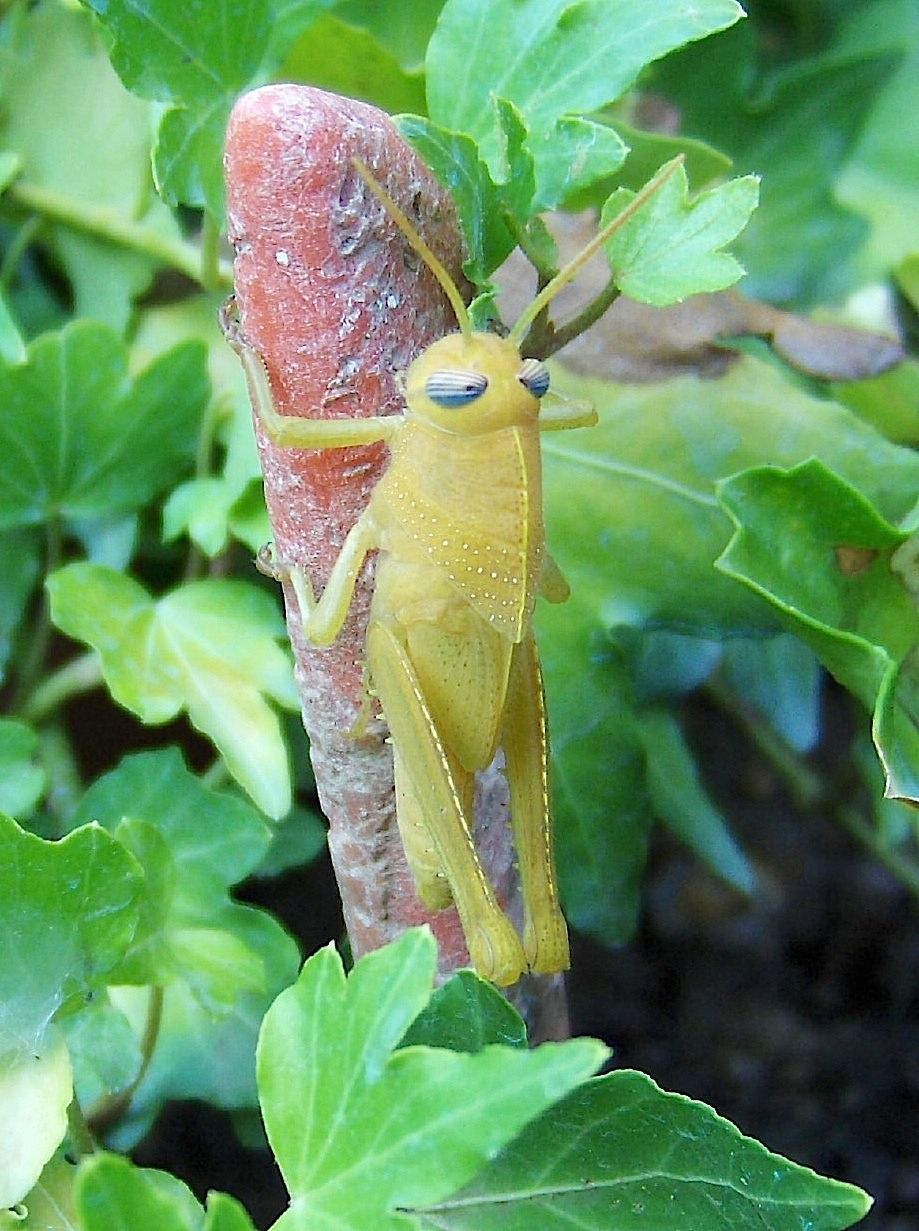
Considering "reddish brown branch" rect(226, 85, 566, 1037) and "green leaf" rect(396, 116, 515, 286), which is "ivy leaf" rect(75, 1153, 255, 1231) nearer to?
"reddish brown branch" rect(226, 85, 566, 1037)

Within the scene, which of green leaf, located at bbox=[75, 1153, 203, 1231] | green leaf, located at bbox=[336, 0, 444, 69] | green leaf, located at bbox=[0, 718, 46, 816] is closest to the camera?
green leaf, located at bbox=[75, 1153, 203, 1231]

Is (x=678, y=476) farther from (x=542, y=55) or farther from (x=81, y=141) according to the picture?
(x=81, y=141)

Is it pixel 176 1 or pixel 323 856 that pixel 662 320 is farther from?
pixel 323 856

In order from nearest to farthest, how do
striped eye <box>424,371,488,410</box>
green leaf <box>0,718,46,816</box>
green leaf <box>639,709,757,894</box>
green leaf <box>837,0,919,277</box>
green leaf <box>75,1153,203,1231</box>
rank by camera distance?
green leaf <box>75,1153,203,1231</box> → striped eye <box>424,371,488,410</box> → green leaf <box>0,718,46,816</box> → green leaf <box>639,709,757,894</box> → green leaf <box>837,0,919,277</box>

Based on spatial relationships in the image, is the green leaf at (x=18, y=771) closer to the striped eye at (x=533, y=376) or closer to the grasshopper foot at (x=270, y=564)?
the grasshopper foot at (x=270, y=564)

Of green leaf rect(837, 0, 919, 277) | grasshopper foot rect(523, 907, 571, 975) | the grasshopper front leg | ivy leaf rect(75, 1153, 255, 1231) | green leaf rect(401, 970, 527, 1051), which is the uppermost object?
the grasshopper front leg

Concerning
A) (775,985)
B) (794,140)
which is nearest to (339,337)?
(794,140)

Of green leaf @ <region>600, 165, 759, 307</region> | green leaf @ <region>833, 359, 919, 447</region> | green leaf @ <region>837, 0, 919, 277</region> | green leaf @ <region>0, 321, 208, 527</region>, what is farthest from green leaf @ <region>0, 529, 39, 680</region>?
green leaf @ <region>837, 0, 919, 277</region>
